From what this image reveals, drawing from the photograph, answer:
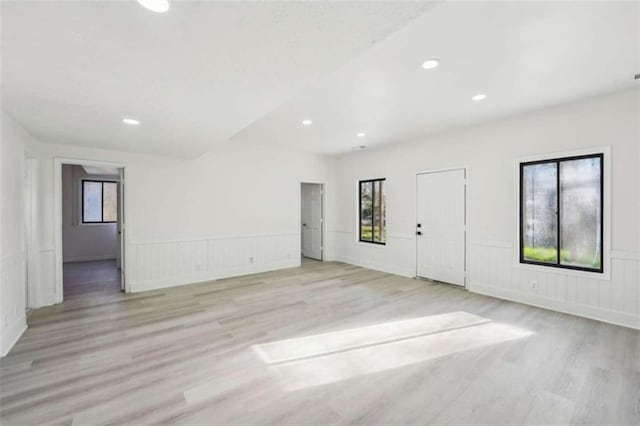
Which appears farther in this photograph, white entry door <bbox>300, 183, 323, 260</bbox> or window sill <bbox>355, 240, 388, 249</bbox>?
white entry door <bbox>300, 183, 323, 260</bbox>

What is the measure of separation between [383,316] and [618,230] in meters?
3.00

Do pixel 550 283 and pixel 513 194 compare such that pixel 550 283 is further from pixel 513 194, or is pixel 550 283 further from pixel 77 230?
pixel 77 230

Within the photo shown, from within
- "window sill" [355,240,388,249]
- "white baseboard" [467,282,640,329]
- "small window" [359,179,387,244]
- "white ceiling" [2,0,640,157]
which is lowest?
"white baseboard" [467,282,640,329]

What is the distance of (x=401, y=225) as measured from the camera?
19.6ft

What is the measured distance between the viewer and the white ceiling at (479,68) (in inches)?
79.4

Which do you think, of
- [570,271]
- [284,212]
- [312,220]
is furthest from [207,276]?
[570,271]

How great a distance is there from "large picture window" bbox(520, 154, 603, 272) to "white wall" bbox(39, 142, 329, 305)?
4432mm

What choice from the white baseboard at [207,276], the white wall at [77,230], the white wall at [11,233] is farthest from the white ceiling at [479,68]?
the white wall at [77,230]

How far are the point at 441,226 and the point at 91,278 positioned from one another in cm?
699

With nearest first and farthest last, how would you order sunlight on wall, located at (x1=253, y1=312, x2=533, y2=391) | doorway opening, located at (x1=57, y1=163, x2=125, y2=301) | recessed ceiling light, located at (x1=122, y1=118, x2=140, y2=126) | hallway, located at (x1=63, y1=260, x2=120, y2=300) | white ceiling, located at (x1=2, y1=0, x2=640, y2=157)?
1. white ceiling, located at (x1=2, y1=0, x2=640, y2=157)
2. sunlight on wall, located at (x1=253, y1=312, x2=533, y2=391)
3. recessed ceiling light, located at (x1=122, y1=118, x2=140, y2=126)
4. hallway, located at (x1=63, y1=260, x2=120, y2=300)
5. doorway opening, located at (x1=57, y1=163, x2=125, y2=301)

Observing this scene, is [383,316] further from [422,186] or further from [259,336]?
[422,186]

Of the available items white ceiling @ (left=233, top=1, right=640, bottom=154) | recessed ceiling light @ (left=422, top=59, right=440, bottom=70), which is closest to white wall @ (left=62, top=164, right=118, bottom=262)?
white ceiling @ (left=233, top=1, right=640, bottom=154)

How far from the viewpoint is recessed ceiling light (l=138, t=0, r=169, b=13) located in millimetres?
1338

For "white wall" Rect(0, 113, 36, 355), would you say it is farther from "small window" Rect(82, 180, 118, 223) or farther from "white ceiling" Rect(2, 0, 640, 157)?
"small window" Rect(82, 180, 118, 223)
